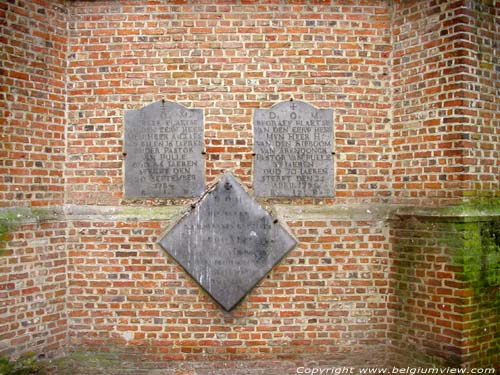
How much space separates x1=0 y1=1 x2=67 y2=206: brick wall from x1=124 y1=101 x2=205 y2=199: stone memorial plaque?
2.82 ft

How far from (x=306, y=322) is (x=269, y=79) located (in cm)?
263

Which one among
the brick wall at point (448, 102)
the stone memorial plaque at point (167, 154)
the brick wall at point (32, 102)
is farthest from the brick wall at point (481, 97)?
the brick wall at point (32, 102)

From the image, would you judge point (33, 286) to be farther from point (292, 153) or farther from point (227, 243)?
point (292, 153)

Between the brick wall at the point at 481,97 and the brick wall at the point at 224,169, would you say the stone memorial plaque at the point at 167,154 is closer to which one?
the brick wall at the point at 224,169

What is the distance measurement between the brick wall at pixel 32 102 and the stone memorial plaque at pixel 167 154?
0.86m

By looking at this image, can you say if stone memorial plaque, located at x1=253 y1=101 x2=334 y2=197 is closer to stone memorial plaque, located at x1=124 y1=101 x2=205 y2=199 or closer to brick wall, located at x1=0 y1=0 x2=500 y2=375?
brick wall, located at x1=0 y1=0 x2=500 y2=375

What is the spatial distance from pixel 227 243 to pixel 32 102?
250cm

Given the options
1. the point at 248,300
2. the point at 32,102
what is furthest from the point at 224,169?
the point at 32,102

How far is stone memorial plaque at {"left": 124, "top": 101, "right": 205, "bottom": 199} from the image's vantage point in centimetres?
439

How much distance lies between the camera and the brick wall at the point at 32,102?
4.08m

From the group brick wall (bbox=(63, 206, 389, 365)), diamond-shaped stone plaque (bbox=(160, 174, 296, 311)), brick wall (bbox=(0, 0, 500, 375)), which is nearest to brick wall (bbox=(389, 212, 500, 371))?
brick wall (bbox=(0, 0, 500, 375))

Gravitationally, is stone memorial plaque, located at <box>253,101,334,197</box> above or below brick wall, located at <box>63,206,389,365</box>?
above

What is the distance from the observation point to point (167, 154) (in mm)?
4402

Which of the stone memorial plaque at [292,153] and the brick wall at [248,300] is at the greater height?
the stone memorial plaque at [292,153]
